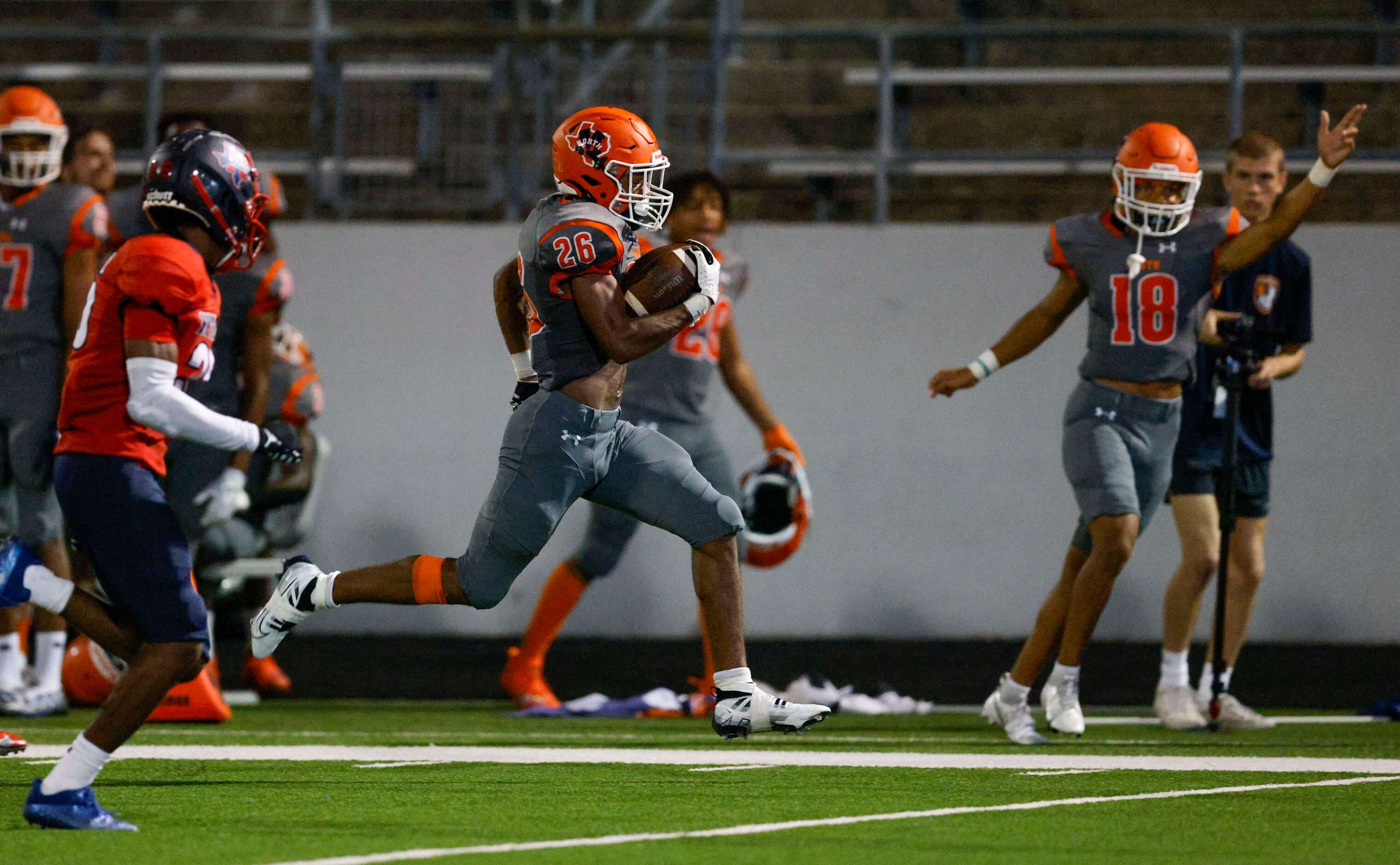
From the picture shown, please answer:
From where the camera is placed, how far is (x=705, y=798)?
4809 mm

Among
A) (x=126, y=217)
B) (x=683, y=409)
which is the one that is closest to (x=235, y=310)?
(x=126, y=217)

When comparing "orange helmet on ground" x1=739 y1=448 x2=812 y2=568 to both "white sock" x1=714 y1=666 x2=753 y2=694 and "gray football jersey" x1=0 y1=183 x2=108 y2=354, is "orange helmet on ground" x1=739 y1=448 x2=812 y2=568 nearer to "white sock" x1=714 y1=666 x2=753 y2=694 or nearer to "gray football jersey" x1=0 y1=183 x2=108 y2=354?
"white sock" x1=714 y1=666 x2=753 y2=694

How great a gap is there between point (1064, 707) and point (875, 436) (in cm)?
437

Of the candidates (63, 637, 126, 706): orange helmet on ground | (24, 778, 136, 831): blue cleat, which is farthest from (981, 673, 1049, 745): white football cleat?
(63, 637, 126, 706): orange helmet on ground

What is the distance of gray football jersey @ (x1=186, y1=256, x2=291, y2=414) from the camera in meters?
7.37

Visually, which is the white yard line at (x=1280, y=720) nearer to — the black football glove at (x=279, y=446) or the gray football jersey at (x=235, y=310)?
the black football glove at (x=279, y=446)

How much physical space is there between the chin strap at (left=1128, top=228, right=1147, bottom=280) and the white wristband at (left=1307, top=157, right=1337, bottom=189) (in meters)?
0.56

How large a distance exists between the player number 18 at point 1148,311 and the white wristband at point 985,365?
419 mm

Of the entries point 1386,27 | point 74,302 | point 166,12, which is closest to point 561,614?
point 74,302

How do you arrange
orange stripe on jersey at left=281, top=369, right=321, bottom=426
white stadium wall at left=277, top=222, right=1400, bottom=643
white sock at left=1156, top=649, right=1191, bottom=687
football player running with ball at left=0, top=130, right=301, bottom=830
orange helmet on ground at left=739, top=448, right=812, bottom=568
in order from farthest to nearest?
white stadium wall at left=277, top=222, right=1400, bottom=643 < orange stripe on jersey at left=281, top=369, right=321, bottom=426 < orange helmet on ground at left=739, top=448, right=812, bottom=568 < white sock at left=1156, top=649, right=1191, bottom=687 < football player running with ball at left=0, top=130, right=301, bottom=830

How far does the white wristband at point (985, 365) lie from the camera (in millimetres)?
6578

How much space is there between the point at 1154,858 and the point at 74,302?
4.91 metres

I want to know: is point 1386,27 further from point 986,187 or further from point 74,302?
point 74,302

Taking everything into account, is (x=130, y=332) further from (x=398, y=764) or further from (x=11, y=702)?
(x=11, y=702)
